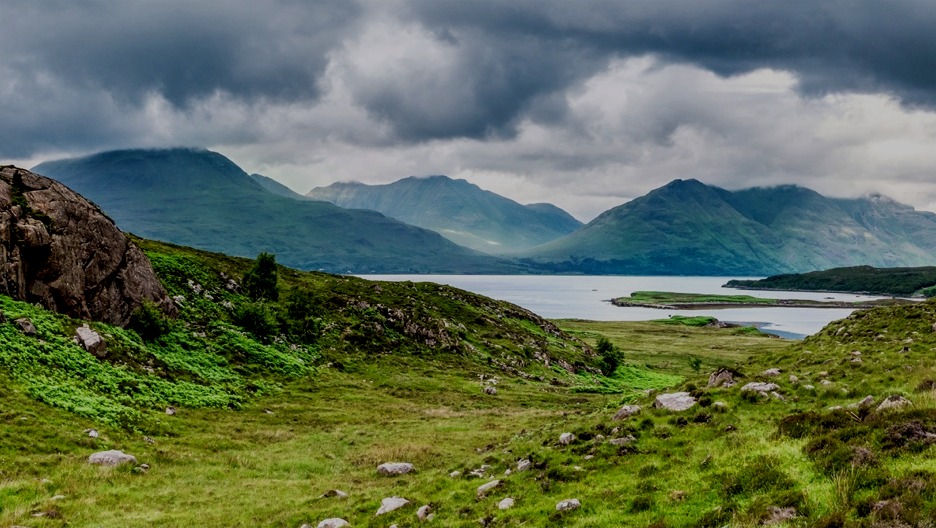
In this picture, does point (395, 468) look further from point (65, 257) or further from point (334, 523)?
point (65, 257)

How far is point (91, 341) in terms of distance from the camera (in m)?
36.4

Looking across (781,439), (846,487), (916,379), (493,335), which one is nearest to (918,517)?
(846,487)

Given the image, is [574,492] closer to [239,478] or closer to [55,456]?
[239,478]

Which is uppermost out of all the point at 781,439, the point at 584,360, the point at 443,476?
the point at 781,439

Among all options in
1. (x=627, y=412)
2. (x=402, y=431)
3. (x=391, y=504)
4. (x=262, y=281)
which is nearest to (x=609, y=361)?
(x=402, y=431)

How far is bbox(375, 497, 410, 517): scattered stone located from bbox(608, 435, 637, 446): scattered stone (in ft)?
25.0

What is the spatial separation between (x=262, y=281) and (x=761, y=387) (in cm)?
5711

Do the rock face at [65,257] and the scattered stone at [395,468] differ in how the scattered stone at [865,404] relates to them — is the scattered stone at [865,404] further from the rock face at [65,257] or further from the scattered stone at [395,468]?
the rock face at [65,257]

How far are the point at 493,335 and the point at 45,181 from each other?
54842mm

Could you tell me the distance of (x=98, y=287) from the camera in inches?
1769

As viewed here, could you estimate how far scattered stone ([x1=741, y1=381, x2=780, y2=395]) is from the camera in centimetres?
2167

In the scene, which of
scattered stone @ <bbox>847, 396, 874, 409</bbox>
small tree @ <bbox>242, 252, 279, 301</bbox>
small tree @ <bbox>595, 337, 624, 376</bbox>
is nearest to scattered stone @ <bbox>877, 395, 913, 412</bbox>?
scattered stone @ <bbox>847, 396, 874, 409</bbox>

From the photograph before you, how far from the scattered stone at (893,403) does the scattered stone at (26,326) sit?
43.1 metres

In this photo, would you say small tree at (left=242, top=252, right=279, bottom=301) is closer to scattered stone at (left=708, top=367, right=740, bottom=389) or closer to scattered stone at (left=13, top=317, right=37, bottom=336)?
scattered stone at (left=13, top=317, right=37, bottom=336)
